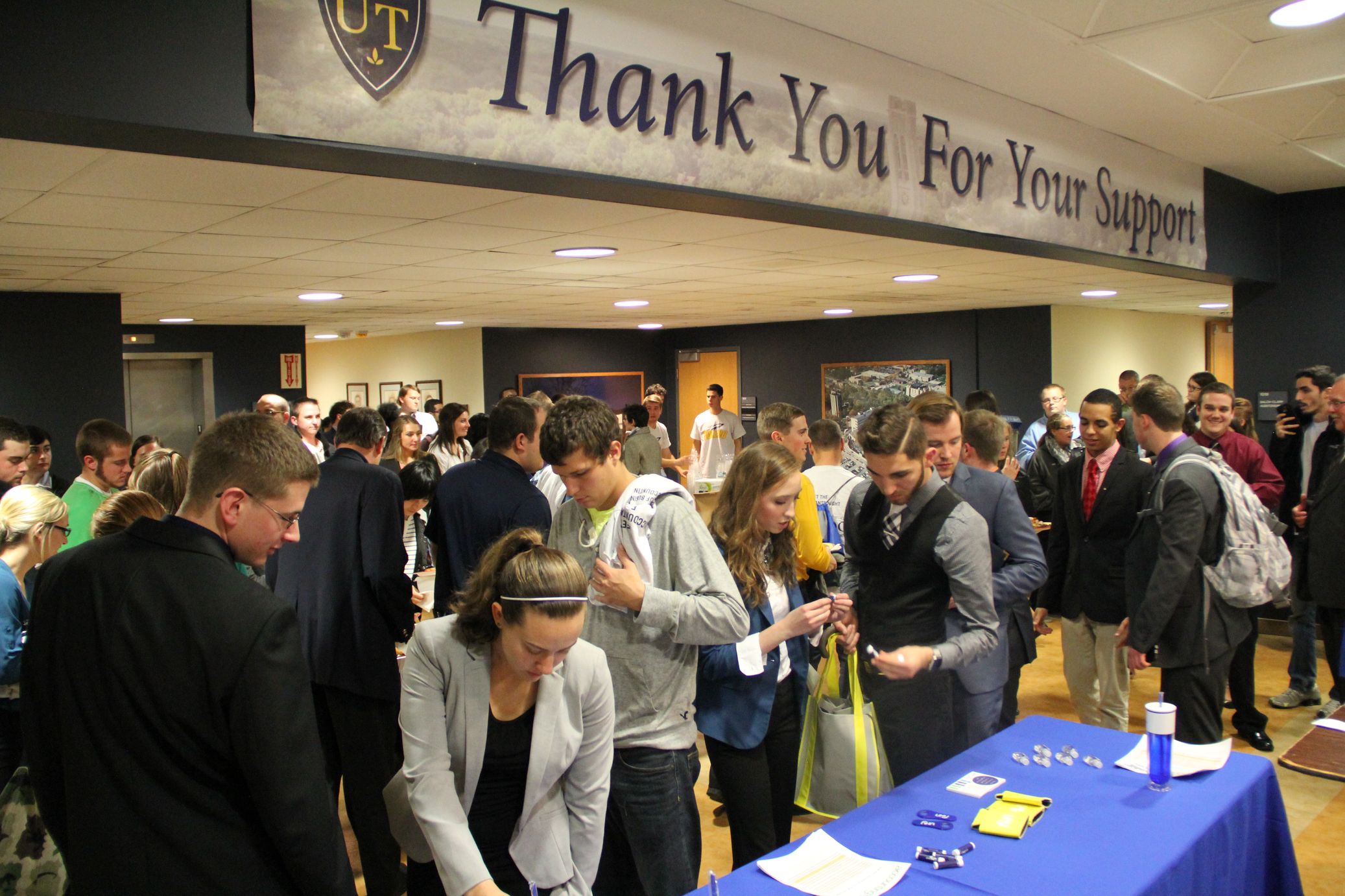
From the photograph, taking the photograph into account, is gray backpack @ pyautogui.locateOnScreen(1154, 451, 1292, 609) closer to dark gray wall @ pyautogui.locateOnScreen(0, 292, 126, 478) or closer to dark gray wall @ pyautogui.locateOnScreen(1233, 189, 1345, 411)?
dark gray wall @ pyautogui.locateOnScreen(1233, 189, 1345, 411)

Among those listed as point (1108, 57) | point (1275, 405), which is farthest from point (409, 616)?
point (1275, 405)

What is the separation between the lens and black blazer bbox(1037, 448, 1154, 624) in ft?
13.1

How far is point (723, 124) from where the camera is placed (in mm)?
3438

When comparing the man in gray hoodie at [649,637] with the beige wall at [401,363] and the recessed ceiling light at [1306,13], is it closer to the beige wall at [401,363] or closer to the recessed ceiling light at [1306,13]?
the recessed ceiling light at [1306,13]

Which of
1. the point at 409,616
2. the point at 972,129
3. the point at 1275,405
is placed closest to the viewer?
the point at 409,616

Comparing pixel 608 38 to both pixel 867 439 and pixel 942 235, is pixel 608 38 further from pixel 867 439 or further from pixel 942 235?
pixel 942 235

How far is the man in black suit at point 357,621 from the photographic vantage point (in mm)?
3191

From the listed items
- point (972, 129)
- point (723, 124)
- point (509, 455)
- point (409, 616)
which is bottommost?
point (409, 616)

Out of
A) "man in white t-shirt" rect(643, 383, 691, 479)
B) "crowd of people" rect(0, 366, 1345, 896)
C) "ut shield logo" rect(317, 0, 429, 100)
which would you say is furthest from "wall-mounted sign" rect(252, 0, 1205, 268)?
"man in white t-shirt" rect(643, 383, 691, 479)

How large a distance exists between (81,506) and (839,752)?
3438mm

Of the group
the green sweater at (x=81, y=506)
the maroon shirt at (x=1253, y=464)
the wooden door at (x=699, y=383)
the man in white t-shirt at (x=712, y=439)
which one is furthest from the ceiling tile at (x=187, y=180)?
the wooden door at (x=699, y=383)

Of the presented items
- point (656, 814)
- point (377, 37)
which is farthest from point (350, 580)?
point (377, 37)

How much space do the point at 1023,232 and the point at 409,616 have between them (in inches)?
148

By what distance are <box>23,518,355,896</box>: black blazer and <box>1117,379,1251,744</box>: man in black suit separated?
303cm
